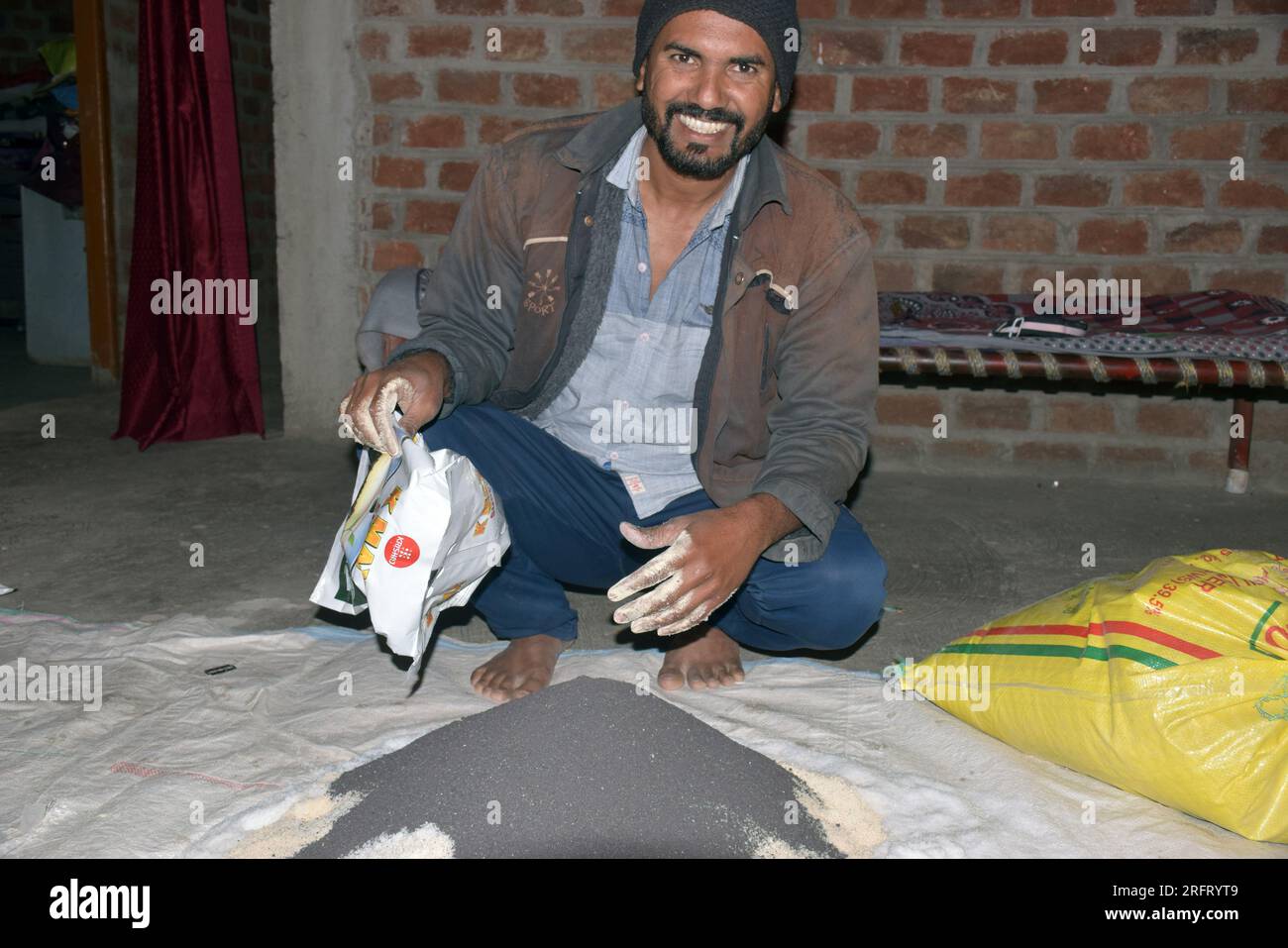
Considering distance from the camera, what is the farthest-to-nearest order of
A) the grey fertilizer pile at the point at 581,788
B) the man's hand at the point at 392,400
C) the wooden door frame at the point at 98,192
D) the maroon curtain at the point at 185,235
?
the wooden door frame at the point at 98,192
the maroon curtain at the point at 185,235
the man's hand at the point at 392,400
the grey fertilizer pile at the point at 581,788

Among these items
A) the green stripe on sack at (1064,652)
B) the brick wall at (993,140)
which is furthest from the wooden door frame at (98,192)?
the green stripe on sack at (1064,652)

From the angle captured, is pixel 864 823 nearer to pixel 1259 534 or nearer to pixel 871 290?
pixel 871 290

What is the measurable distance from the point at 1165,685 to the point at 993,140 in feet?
7.10

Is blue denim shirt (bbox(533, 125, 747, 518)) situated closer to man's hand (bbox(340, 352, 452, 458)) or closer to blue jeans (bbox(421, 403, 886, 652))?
blue jeans (bbox(421, 403, 886, 652))

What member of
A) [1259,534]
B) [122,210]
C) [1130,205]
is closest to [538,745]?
[1259,534]

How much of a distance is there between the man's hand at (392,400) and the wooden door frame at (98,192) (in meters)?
3.19

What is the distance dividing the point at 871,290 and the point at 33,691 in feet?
5.13

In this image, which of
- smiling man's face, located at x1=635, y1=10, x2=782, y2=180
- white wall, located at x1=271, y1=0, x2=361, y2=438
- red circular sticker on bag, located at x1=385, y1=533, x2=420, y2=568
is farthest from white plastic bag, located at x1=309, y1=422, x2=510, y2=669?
white wall, located at x1=271, y1=0, x2=361, y2=438

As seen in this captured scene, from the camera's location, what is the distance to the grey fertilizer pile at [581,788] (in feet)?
4.87

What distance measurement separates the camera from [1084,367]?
9.67ft

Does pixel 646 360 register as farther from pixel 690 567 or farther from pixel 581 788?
pixel 581 788

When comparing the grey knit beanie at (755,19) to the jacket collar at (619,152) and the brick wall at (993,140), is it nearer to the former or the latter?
the jacket collar at (619,152)

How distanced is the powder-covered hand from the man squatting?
19cm

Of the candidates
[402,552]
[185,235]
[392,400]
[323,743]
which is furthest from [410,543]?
[185,235]
